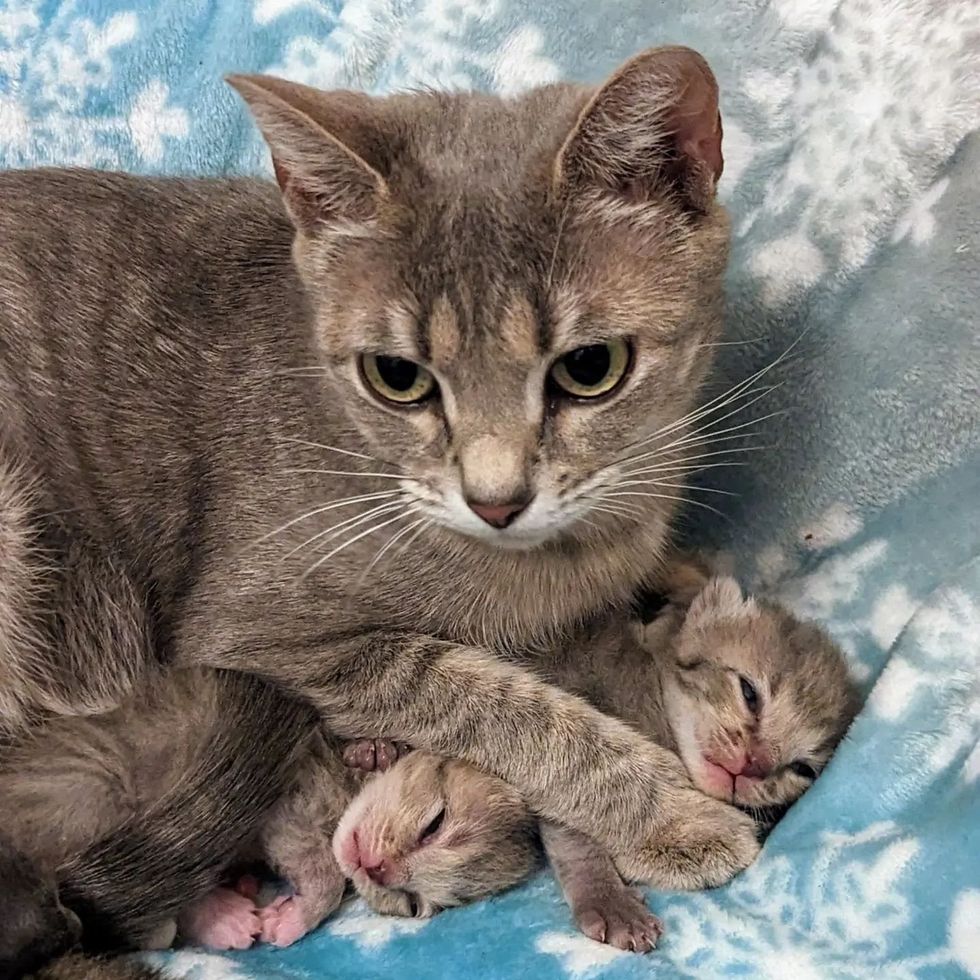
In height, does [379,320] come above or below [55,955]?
above

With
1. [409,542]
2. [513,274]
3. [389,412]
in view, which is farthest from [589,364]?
[409,542]

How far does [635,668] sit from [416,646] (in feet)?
1.07

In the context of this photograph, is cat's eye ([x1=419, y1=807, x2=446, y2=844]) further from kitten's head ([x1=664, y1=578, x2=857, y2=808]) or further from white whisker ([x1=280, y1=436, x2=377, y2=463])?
white whisker ([x1=280, y1=436, x2=377, y2=463])

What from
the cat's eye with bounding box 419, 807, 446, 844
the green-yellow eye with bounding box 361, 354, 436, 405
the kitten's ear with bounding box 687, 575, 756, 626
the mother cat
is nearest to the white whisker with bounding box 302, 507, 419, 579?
the mother cat

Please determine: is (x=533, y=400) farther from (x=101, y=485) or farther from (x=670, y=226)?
(x=101, y=485)

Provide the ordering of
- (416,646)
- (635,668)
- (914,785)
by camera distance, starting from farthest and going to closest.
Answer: (635,668), (416,646), (914,785)

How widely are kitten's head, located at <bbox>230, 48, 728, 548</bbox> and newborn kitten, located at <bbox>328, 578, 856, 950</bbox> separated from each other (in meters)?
0.38

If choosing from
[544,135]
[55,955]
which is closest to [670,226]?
[544,135]

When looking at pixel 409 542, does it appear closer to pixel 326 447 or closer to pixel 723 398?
pixel 326 447

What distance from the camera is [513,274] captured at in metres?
1.11

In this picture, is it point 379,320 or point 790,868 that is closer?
point 379,320

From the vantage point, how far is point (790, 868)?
1.29 meters

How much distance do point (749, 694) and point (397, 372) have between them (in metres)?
0.64

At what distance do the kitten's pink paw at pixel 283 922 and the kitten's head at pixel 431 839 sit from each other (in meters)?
0.08
